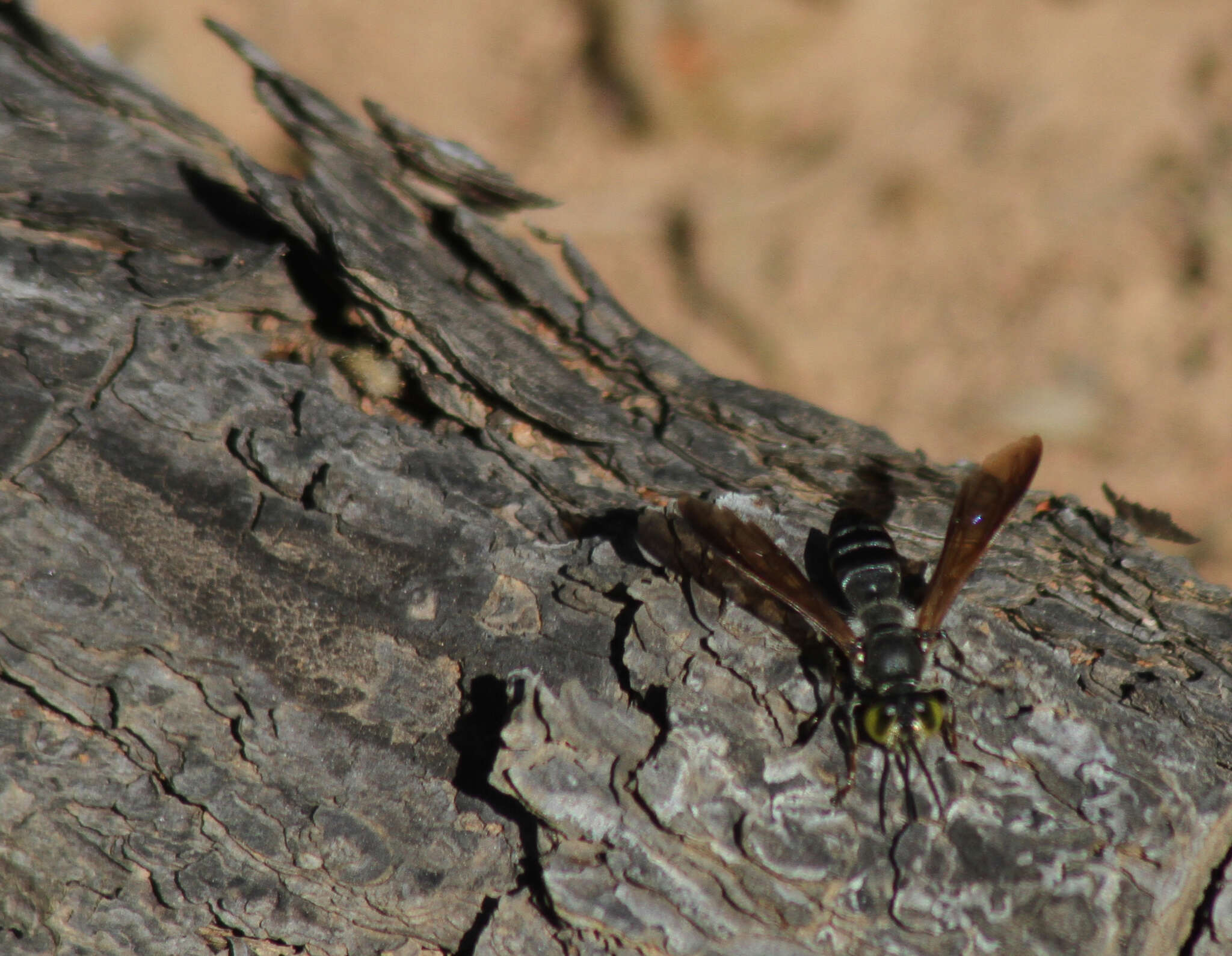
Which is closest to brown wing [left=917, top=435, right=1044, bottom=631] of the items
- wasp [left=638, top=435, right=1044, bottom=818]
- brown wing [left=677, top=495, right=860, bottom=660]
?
wasp [left=638, top=435, right=1044, bottom=818]

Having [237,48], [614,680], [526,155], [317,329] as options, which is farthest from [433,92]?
[614,680]

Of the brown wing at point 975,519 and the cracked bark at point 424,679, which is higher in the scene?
the brown wing at point 975,519

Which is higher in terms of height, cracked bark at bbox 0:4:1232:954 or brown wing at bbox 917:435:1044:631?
brown wing at bbox 917:435:1044:631

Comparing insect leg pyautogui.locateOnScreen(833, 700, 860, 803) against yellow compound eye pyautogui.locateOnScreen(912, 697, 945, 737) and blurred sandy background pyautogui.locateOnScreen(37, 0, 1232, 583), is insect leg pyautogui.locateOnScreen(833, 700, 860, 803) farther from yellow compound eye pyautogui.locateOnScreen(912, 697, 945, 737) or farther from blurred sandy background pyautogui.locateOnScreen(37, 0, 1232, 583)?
blurred sandy background pyautogui.locateOnScreen(37, 0, 1232, 583)

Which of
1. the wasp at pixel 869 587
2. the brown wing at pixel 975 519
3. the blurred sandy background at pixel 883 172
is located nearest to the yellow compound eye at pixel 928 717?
the wasp at pixel 869 587

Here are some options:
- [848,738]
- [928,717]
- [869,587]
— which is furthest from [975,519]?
[848,738]

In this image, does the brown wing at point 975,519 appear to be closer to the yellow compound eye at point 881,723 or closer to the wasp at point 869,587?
the wasp at point 869,587
